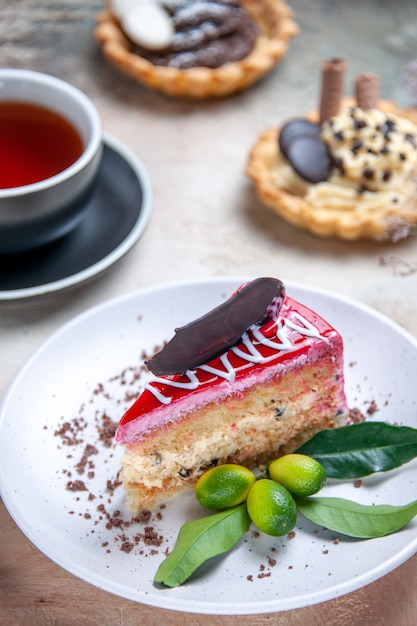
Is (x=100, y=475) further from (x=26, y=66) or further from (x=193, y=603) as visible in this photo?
(x=26, y=66)

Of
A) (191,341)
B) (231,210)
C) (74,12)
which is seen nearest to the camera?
(191,341)

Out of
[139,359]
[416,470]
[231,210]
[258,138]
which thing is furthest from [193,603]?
[258,138]

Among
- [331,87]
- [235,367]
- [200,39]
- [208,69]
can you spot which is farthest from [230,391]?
[200,39]

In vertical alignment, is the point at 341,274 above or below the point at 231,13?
below

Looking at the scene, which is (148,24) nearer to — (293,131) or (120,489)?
(293,131)

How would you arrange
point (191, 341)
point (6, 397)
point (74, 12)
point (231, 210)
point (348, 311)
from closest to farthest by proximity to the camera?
point (191, 341) → point (6, 397) → point (348, 311) → point (231, 210) → point (74, 12)

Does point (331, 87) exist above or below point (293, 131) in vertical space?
above

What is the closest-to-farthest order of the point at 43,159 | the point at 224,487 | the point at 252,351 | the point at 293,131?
the point at 224,487 < the point at 252,351 < the point at 43,159 < the point at 293,131

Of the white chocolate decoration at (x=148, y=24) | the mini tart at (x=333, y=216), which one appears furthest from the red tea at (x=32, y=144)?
the white chocolate decoration at (x=148, y=24)

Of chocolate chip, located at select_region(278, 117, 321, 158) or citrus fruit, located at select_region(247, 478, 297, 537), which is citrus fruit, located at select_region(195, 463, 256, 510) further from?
chocolate chip, located at select_region(278, 117, 321, 158)
